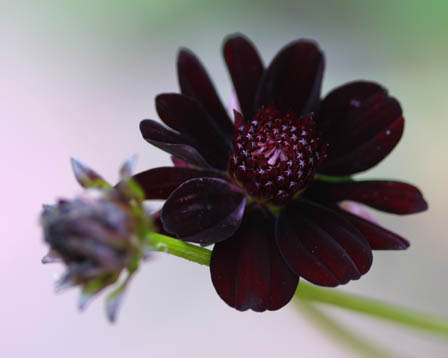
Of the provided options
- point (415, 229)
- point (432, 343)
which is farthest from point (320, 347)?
point (415, 229)

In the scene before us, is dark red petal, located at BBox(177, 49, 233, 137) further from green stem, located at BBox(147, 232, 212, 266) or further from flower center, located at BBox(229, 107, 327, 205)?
green stem, located at BBox(147, 232, 212, 266)

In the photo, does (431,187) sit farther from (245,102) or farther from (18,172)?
(18,172)

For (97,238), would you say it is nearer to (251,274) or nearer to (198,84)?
(251,274)

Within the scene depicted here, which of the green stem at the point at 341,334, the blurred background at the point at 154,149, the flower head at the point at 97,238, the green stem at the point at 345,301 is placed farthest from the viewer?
the blurred background at the point at 154,149

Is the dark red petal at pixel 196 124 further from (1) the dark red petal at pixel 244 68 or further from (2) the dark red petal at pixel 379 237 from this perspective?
(2) the dark red petal at pixel 379 237

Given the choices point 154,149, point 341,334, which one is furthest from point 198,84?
point 154,149

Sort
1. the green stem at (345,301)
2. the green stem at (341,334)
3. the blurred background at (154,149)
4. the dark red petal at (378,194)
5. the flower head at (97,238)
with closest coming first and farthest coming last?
1. the flower head at (97,238)
2. the green stem at (345,301)
3. the dark red petal at (378,194)
4. the green stem at (341,334)
5. the blurred background at (154,149)

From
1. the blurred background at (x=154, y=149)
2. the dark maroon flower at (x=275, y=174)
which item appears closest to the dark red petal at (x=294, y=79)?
the dark maroon flower at (x=275, y=174)

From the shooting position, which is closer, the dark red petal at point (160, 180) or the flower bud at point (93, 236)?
the flower bud at point (93, 236)
